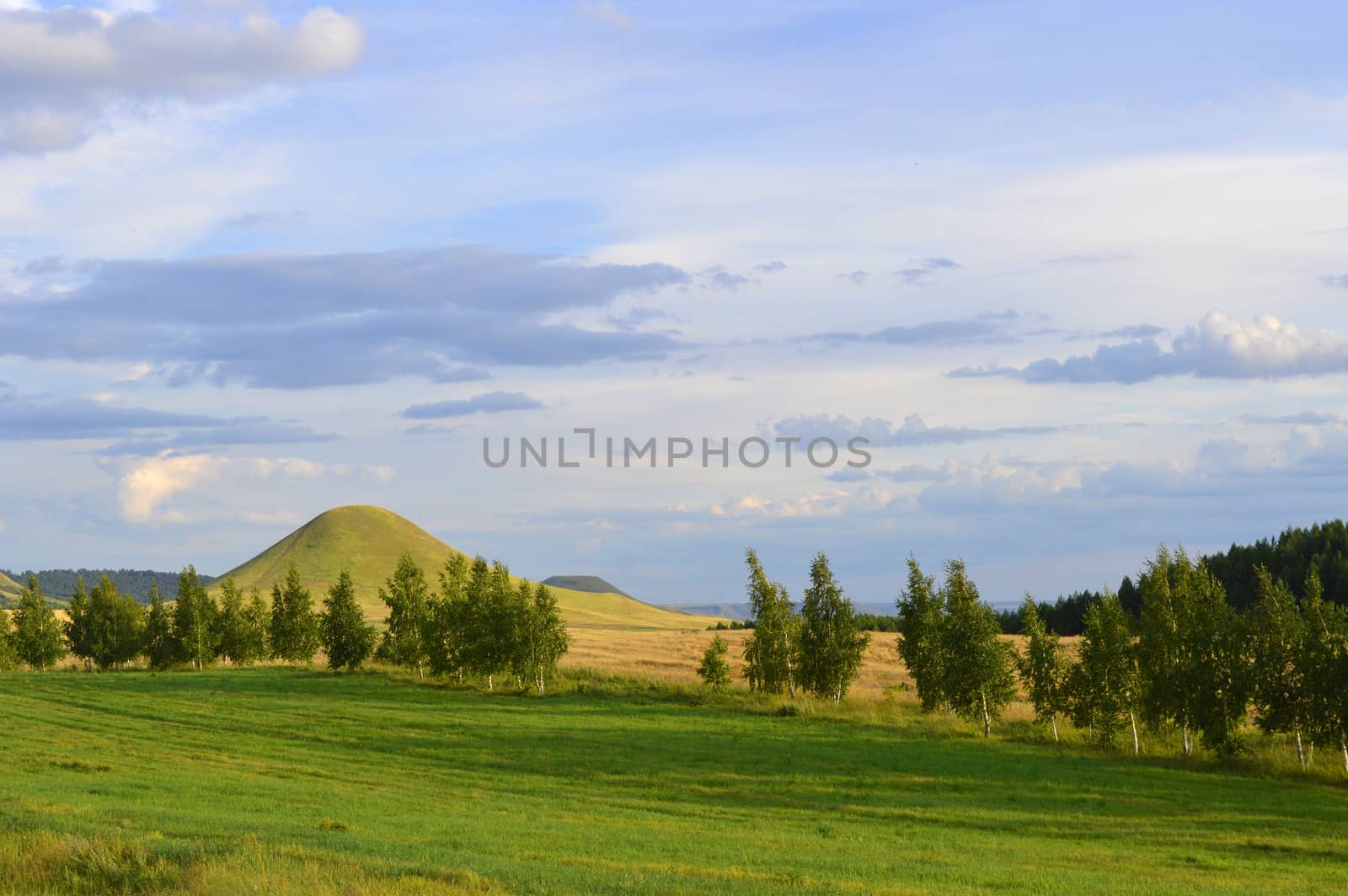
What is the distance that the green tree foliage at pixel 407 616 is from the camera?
77.9 meters

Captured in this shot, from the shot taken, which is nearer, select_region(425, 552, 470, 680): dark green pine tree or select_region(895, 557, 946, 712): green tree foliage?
select_region(895, 557, 946, 712): green tree foliage

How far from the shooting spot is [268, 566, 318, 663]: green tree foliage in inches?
3750

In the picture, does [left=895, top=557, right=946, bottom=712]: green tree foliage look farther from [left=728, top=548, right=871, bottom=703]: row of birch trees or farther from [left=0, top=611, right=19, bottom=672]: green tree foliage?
[left=0, top=611, right=19, bottom=672]: green tree foliage

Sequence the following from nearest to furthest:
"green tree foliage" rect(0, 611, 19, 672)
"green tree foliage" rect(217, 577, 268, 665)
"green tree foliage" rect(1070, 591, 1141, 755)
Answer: "green tree foliage" rect(1070, 591, 1141, 755) → "green tree foliage" rect(0, 611, 19, 672) → "green tree foliage" rect(217, 577, 268, 665)

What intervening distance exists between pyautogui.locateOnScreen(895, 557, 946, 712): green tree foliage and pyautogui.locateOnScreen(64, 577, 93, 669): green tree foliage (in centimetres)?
7371

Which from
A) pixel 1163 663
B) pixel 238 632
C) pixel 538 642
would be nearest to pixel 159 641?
pixel 238 632

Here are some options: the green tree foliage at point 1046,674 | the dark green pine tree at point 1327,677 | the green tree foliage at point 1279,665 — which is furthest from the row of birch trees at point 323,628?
the dark green pine tree at point 1327,677

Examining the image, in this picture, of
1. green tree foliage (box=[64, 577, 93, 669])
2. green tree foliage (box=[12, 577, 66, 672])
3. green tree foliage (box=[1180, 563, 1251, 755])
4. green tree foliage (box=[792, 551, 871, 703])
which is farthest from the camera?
green tree foliage (box=[64, 577, 93, 669])

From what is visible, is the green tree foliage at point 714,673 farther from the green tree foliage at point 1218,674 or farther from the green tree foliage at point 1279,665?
the green tree foliage at point 1279,665

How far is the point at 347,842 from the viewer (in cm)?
2023

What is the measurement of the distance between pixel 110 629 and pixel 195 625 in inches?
372

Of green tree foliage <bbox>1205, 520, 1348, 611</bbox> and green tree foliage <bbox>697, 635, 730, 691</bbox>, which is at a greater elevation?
green tree foliage <bbox>1205, 520, 1348, 611</bbox>

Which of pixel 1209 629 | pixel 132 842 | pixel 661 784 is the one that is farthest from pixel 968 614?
pixel 132 842

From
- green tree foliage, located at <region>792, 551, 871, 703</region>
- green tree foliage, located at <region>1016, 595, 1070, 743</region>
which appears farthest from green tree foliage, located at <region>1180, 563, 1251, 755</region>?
green tree foliage, located at <region>792, 551, 871, 703</region>
